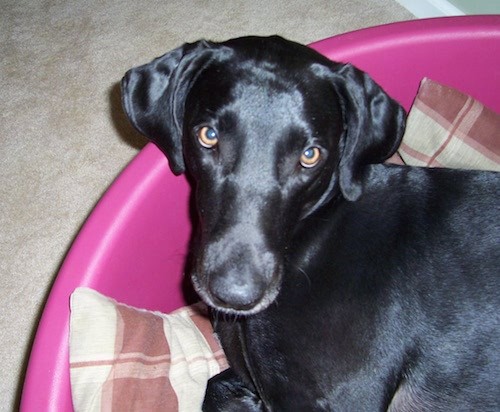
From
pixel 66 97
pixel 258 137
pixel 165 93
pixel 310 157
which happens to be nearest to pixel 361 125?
pixel 310 157

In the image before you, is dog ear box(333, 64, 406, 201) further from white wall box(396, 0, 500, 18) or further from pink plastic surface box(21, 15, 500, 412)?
white wall box(396, 0, 500, 18)

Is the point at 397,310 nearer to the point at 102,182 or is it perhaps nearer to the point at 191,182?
the point at 191,182

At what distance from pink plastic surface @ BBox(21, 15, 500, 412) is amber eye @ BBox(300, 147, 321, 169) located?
67 cm

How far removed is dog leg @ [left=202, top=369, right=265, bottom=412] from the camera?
2.08 metres

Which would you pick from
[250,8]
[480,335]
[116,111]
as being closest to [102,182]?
[116,111]

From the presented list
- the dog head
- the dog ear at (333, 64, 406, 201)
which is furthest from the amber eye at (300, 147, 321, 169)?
the dog ear at (333, 64, 406, 201)

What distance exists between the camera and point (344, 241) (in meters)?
1.85

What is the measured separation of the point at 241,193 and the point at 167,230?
0.83 meters

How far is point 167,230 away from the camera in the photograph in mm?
2342

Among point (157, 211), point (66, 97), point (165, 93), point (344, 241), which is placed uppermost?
point (165, 93)

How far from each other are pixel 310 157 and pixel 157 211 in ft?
2.54

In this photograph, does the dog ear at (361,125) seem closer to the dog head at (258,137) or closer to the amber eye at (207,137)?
the dog head at (258,137)

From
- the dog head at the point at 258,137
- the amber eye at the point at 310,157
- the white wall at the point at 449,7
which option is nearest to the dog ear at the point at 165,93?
the dog head at the point at 258,137

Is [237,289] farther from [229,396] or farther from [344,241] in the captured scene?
[229,396]
